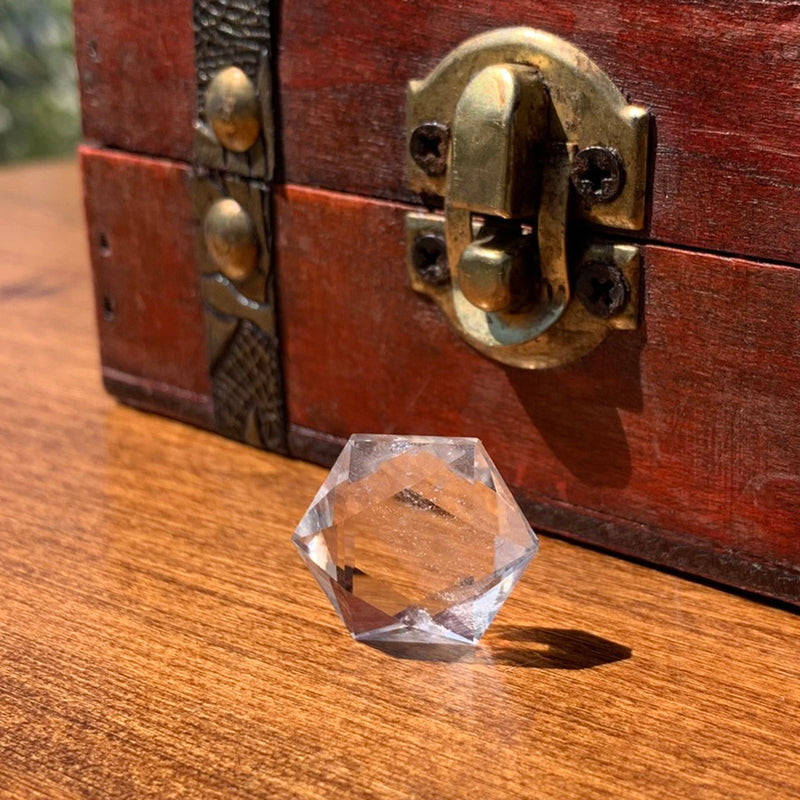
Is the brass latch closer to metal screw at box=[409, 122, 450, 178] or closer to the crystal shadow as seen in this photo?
metal screw at box=[409, 122, 450, 178]

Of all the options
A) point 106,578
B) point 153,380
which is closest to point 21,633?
point 106,578

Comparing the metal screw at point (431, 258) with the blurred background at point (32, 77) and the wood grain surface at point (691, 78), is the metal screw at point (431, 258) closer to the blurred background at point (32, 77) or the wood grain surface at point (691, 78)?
the wood grain surface at point (691, 78)

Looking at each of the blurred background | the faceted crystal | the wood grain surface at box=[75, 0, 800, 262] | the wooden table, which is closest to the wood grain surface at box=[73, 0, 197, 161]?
the wood grain surface at box=[75, 0, 800, 262]

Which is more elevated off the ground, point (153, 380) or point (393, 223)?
point (393, 223)

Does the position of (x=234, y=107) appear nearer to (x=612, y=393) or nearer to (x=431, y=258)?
(x=431, y=258)

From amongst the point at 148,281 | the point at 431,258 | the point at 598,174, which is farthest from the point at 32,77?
the point at 598,174

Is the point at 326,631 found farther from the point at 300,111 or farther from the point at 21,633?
the point at 300,111
